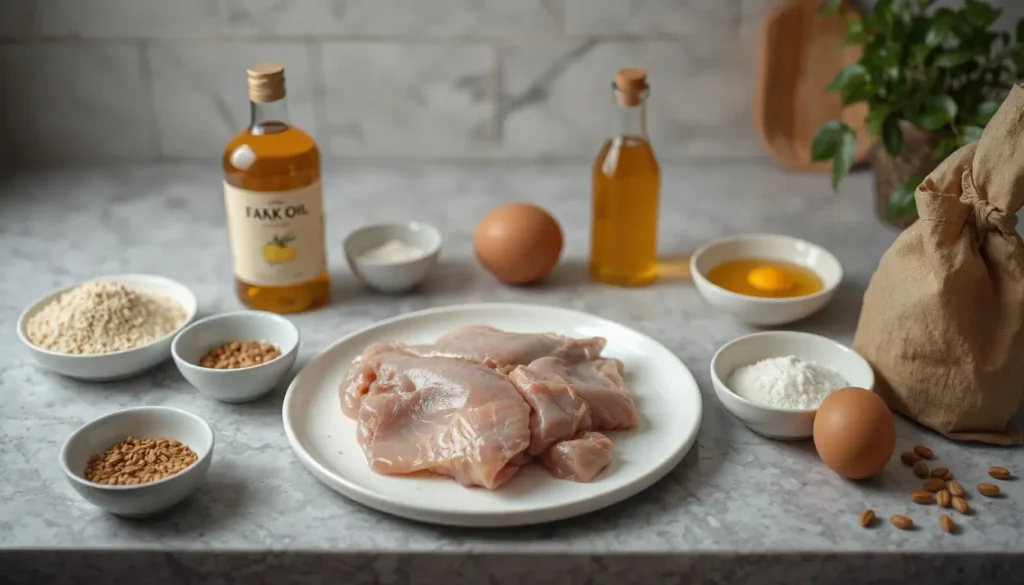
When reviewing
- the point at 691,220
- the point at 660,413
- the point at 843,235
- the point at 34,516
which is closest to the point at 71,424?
the point at 34,516

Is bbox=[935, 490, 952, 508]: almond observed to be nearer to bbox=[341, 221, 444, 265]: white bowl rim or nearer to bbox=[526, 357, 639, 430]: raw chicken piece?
bbox=[526, 357, 639, 430]: raw chicken piece

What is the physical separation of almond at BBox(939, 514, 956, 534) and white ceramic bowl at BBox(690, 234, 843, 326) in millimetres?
415

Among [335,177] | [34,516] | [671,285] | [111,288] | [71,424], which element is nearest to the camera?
[34,516]

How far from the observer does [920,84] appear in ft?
5.14

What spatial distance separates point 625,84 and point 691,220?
0.42 meters

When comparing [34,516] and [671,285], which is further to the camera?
[671,285]

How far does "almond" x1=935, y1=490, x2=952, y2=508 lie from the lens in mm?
1112

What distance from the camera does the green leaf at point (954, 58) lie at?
1.49 metres

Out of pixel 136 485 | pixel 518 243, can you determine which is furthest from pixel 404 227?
pixel 136 485

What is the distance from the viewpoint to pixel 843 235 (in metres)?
1.75

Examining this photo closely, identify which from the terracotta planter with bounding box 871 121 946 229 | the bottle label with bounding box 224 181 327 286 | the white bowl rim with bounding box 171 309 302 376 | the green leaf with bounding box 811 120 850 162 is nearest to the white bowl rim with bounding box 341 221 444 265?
the bottle label with bounding box 224 181 327 286

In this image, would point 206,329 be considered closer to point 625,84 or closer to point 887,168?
point 625,84

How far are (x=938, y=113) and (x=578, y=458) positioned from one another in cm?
77

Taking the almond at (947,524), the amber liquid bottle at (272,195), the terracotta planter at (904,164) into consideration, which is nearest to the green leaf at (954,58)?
the terracotta planter at (904,164)
